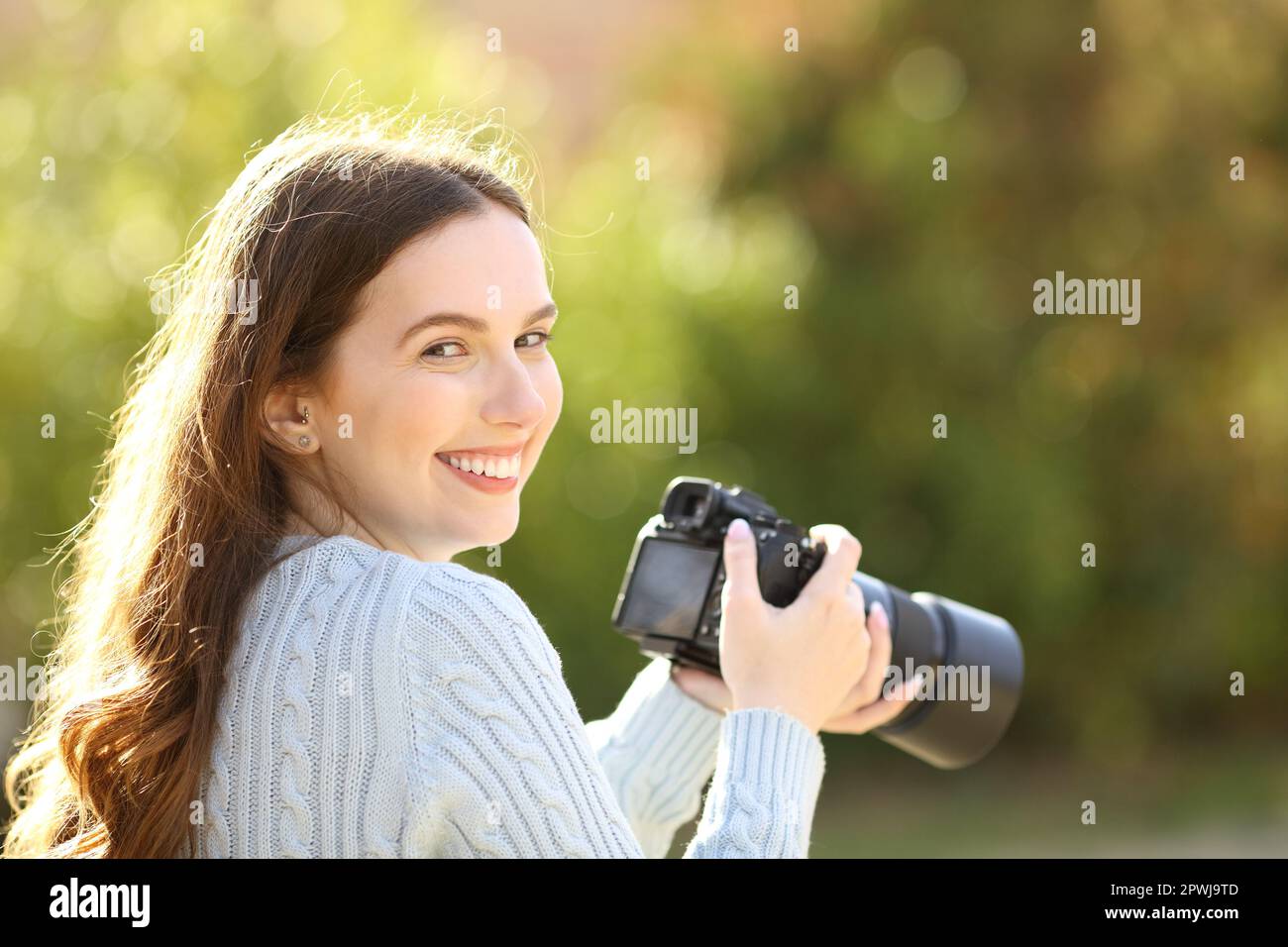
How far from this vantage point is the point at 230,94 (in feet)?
13.8

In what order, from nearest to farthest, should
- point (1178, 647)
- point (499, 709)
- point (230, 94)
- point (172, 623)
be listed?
1. point (499, 709)
2. point (172, 623)
3. point (230, 94)
4. point (1178, 647)

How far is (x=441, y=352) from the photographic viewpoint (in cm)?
130

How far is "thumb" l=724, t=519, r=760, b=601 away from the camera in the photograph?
1438 mm

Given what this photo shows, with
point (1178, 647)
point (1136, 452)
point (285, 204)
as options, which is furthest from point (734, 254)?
point (285, 204)

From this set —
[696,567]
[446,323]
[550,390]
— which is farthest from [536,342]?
[696,567]

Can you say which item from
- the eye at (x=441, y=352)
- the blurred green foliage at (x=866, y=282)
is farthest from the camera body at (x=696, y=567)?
the blurred green foliage at (x=866, y=282)

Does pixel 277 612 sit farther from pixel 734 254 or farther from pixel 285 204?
pixel 734 254

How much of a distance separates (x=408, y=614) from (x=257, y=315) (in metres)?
0.37

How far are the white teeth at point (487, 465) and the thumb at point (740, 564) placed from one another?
0.27 metres

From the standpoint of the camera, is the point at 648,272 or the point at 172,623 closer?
the point at 172,623

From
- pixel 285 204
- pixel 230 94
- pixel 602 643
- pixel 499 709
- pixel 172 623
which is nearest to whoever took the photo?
pixel 499 709

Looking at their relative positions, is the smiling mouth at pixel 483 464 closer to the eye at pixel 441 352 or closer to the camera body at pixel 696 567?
the eye at pixel 441 352

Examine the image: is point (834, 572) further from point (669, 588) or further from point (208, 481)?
point (208, 481)

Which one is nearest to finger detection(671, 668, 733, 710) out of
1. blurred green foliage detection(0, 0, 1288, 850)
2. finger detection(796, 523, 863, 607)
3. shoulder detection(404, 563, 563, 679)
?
finger detection(796, 523, 863, 607)
